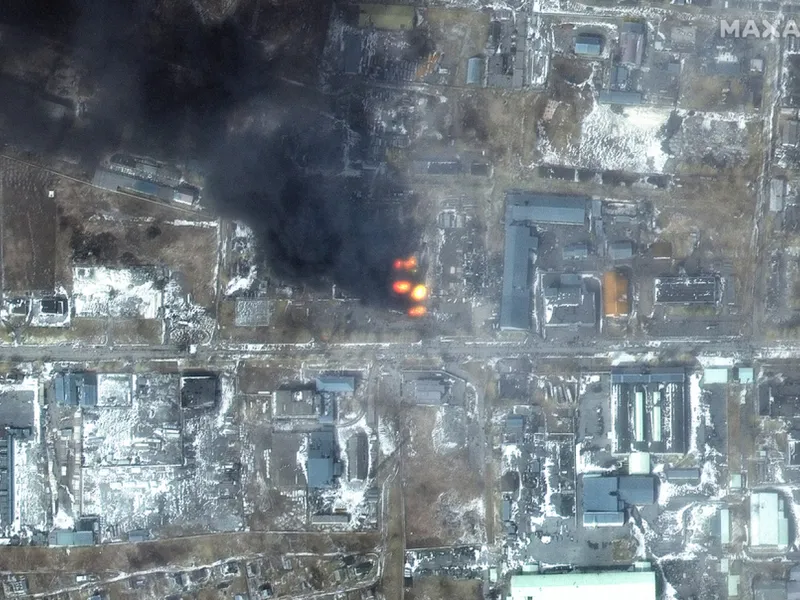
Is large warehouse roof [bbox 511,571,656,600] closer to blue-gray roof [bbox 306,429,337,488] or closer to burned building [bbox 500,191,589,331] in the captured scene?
blue-gray roof [bbox 306,429,337,488]

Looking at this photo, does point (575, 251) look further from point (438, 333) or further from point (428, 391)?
point (428, 391)

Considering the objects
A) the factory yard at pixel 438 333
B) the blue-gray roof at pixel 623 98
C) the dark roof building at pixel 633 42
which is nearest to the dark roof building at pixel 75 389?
the factory yard at pixel 438 333

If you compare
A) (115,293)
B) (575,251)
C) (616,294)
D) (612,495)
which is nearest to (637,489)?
(612,495)

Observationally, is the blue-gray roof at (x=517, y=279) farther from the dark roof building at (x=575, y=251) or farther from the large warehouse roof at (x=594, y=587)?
the large warehouse roof at (x=594, y=587)

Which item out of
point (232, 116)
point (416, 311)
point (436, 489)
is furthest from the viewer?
point (436, 489)

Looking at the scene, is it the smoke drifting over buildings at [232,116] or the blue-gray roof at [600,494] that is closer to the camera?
the smoke drifting over buildings at [232,116]

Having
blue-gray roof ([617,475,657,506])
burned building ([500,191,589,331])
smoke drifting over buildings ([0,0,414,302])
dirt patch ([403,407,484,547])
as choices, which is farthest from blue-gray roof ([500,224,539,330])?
blue-gray roof ([617,475,657,506])
